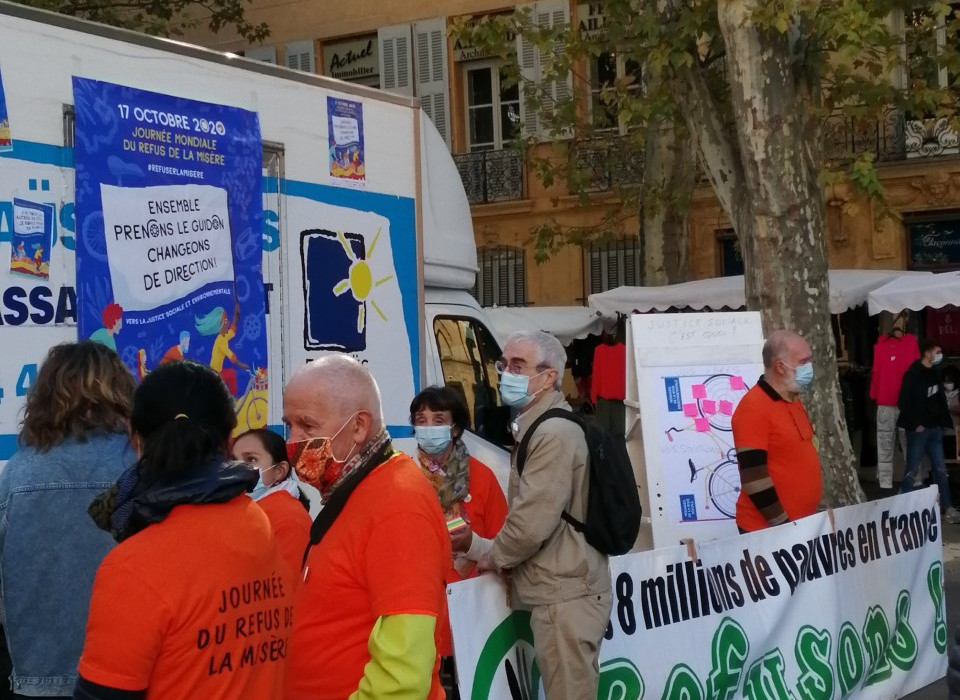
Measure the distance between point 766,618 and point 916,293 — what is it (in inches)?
387

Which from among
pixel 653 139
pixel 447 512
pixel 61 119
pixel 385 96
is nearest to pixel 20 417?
pixel 61 119

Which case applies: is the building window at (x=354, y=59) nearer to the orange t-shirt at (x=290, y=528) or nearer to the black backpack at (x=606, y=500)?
the black backpack at (x=606, y=500)

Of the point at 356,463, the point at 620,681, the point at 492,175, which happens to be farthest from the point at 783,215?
the point at 492,175

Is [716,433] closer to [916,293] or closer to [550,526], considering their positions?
[550,526]

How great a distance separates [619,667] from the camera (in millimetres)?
5590

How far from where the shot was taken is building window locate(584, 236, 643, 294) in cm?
2441

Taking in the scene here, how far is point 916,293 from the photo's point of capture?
50.8 feet

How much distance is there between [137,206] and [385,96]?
2.04 metres

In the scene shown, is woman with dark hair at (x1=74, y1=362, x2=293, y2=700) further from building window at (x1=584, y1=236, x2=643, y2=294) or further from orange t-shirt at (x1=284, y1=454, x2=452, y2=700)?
building window at (x1=584, y1=236, x2=643, y2=294)

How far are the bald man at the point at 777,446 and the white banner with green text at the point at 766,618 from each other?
0.45 feet

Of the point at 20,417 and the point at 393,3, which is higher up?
the point at 393,3

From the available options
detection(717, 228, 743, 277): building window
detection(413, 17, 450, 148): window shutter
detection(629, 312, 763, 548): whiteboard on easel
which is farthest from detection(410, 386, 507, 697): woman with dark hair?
detection(413, 17, 450, 148): window shutter

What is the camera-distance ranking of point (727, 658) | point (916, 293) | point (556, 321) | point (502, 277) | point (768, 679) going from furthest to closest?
1. point (502, 277)
2. point (556, 321)
3. point (916, 293)
4. point (768, 679)
5. point (727, 658)

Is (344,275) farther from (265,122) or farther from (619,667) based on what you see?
(619,667)
